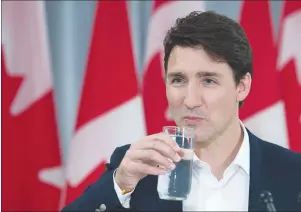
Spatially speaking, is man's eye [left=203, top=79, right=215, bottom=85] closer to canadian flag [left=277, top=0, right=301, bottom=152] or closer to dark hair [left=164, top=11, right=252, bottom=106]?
dark hair [left=164, top=11, right=252, bottom=106]

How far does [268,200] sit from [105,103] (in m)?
1.01

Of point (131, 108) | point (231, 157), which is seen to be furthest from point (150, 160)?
point (131, 108)

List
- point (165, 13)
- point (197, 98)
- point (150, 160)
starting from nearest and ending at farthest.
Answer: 1. point (150, 160)
2. point (197, 98)
3. point (165, 13)

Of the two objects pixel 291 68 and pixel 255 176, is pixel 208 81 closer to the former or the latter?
pixel 255 176

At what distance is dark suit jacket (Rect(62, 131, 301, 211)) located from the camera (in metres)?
1.14

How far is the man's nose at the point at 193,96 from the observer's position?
1146 millimetres

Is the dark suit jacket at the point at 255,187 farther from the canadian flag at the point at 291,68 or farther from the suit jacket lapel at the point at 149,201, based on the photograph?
the canadian flag at the point at 291,68

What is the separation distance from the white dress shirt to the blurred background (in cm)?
68

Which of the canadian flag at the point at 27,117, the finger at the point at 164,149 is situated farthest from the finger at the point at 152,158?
the canadian flag at the point at 27,117

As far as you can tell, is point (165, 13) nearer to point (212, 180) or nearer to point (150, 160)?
point (212, 180)

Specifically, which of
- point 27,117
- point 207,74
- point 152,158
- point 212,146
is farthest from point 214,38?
point 27,117

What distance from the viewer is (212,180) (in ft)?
4.13

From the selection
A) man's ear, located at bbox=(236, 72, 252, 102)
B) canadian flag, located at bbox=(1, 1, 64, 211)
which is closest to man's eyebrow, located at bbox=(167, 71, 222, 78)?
man's ear, located at bbox=(236, 72, 252, 102)

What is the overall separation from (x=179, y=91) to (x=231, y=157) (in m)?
0.22
